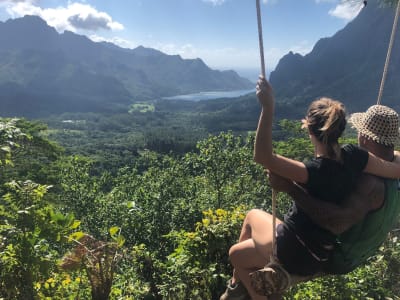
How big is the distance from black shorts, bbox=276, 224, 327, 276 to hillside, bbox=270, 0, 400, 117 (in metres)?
111

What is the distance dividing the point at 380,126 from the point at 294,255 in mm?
855

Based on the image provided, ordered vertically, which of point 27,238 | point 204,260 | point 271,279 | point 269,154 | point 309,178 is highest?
point 269,154

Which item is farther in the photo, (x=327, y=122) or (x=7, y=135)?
(x=7, y=135)

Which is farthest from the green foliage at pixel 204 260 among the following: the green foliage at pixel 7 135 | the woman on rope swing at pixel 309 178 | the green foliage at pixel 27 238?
the green foliage at pixel 7 135

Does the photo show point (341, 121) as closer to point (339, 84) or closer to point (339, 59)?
point (339, 84)

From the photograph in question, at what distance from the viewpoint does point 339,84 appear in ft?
433

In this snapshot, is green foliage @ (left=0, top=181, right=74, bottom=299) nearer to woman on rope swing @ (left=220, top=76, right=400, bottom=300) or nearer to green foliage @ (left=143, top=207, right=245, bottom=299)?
green foliage @ (left=143, top=207, right=245, bottom=299)

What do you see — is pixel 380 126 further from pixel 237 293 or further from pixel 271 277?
pixel 237 293

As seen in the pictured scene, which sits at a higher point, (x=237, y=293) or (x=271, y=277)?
(x=271, y=277)

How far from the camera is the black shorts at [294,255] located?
200 centimetres

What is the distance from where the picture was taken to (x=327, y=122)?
1825mm

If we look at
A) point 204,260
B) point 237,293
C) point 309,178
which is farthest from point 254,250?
point 204,260

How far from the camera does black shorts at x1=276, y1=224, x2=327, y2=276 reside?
2.00 metres

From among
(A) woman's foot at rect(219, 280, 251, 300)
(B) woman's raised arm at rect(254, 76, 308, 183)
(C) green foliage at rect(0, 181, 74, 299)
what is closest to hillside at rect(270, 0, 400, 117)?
(A) woman's foot at rect(219, 280, 251, 300)
